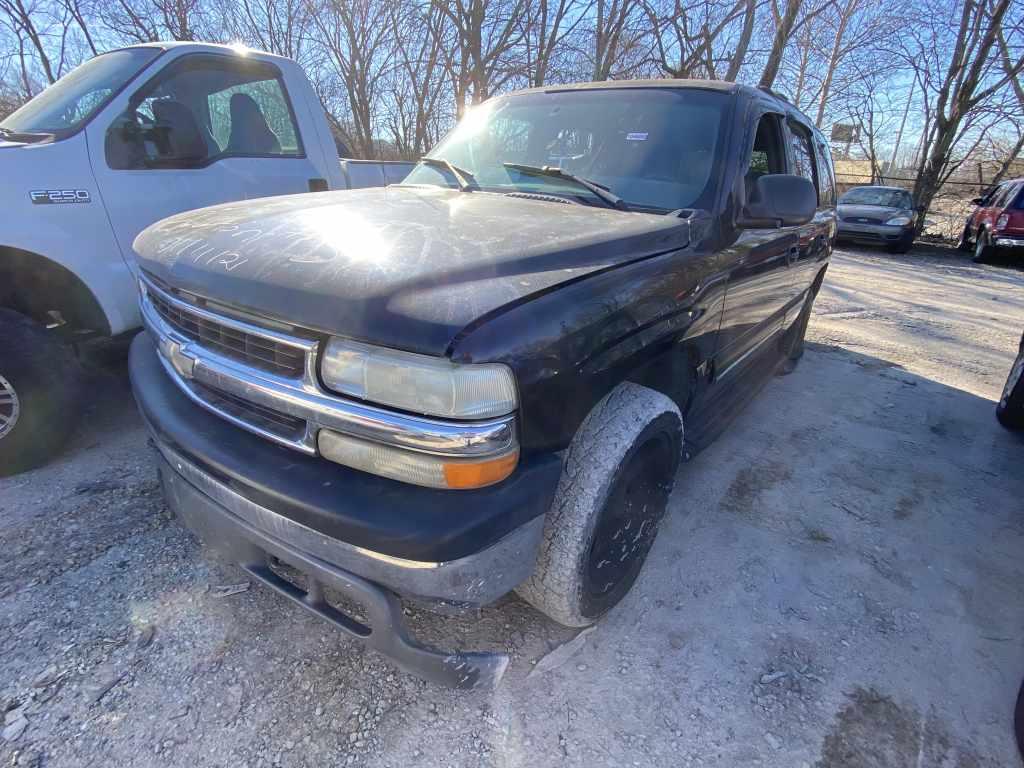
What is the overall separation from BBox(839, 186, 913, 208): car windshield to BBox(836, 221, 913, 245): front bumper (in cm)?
89

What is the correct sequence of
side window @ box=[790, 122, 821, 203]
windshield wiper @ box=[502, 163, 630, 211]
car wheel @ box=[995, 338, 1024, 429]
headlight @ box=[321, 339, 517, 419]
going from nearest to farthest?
headlight @ box=[321, 339, 517, 419], windshield wiper @ box=[502, 163, 630, 211], side window @ box=[790, 122, 821, 203], car wheel @ box=[995, 338, 1024, 429]

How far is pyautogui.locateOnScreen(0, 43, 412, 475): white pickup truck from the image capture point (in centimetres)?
275

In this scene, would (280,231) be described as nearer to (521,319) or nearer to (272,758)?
(521,319)

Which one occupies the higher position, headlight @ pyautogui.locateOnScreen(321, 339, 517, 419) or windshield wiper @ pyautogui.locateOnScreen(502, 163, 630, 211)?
windshield wiper @ pyautogui.locateOnScreen(502, 163, 630, 211)

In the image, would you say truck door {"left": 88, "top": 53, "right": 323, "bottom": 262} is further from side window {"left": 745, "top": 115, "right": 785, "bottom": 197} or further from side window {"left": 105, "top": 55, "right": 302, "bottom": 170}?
side window {"left": 745, "top": 115, "right": 785, "bottom": 197}

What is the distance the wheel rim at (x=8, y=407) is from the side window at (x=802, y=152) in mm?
4443

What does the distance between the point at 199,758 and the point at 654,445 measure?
5.73ft

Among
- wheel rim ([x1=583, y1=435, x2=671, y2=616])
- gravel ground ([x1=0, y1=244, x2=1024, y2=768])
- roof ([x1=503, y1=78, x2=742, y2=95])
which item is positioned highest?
roof ([x1=503, y1=78, x2=742, y2=95])

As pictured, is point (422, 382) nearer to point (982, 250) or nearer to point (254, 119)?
point (254, 119)

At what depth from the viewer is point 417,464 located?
1405mm

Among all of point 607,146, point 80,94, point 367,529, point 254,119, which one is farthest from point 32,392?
point 607,146

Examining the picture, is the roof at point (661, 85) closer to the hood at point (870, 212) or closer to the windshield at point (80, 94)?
the windshield at point (80, 94)

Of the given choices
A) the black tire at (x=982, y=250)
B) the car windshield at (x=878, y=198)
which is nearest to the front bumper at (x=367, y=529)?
the black tire at (x=982, y=250)

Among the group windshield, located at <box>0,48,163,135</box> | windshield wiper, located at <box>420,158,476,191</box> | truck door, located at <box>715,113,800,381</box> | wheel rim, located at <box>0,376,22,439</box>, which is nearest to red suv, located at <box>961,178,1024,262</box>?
truck door, located at <box>715,113,800,381</box>
